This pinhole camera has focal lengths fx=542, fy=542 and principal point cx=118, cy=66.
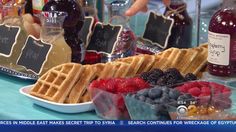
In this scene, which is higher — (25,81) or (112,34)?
(112,34)

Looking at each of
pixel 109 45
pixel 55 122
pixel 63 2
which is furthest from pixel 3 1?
pixel 55 122

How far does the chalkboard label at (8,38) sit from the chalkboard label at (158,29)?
1.47ft

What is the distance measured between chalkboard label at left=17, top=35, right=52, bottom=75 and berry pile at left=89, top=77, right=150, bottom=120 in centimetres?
29

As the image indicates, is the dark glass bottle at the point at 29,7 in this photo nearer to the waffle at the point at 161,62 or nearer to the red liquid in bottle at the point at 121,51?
the red liquid in bottle at the point at 121,51

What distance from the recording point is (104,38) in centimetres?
172

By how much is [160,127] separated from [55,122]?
19 cm

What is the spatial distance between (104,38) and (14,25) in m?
0.29

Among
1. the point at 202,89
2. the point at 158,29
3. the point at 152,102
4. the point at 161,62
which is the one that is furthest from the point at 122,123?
the point at 158,29

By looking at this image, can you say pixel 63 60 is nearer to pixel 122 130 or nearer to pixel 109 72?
pixel 109 72

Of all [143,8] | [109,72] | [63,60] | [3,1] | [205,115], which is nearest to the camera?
[205,115]

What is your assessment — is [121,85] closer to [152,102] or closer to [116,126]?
[152,102]

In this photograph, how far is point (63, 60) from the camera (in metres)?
1.54

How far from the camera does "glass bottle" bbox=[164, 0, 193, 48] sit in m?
1.78

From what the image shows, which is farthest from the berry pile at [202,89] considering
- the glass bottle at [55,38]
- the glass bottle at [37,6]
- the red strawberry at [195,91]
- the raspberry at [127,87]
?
the glass bottle at [37,6]
